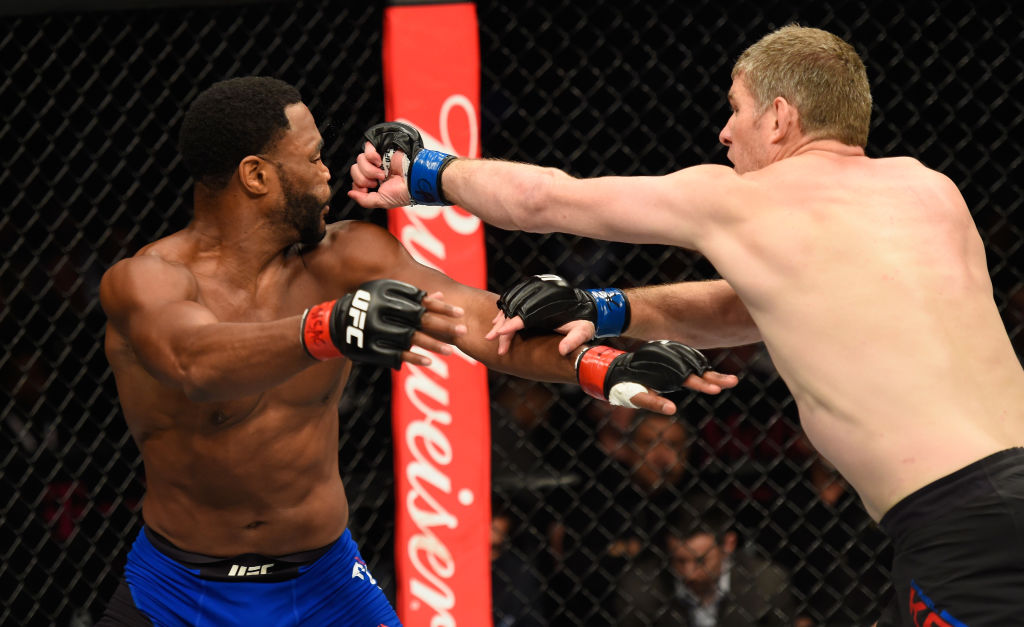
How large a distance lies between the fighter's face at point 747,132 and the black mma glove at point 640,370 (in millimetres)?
296

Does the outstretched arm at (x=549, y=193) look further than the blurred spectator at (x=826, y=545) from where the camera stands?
No

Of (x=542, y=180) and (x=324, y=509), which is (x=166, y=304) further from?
(x=542, y=180)

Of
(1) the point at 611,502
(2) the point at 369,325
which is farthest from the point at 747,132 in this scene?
(1) the point at 611,502

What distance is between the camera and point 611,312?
5.81 feet

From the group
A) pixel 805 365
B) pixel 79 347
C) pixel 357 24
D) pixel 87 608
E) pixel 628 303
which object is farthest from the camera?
pixel 79 347

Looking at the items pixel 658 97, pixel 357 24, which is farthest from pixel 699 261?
pixel 357 24

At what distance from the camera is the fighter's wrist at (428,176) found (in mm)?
1697

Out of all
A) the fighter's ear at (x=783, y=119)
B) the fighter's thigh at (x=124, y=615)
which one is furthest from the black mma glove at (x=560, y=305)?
the fighter's thigh at (x=124, y=615)

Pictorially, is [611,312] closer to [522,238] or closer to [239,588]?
[239,588]

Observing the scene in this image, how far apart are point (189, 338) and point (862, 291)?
0.88 meters

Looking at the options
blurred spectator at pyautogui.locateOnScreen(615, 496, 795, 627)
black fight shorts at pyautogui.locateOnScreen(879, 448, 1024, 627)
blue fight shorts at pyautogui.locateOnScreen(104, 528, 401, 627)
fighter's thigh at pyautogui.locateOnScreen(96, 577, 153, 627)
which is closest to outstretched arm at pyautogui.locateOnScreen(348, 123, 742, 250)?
black fight shorts at pyautogui.locateOnScreen(879, 448, 1024, 627)

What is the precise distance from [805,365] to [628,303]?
494 millimetres

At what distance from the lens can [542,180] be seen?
62.3 inches

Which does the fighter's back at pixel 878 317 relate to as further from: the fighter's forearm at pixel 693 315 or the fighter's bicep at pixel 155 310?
the fighter's bicep at pixel 155 310
